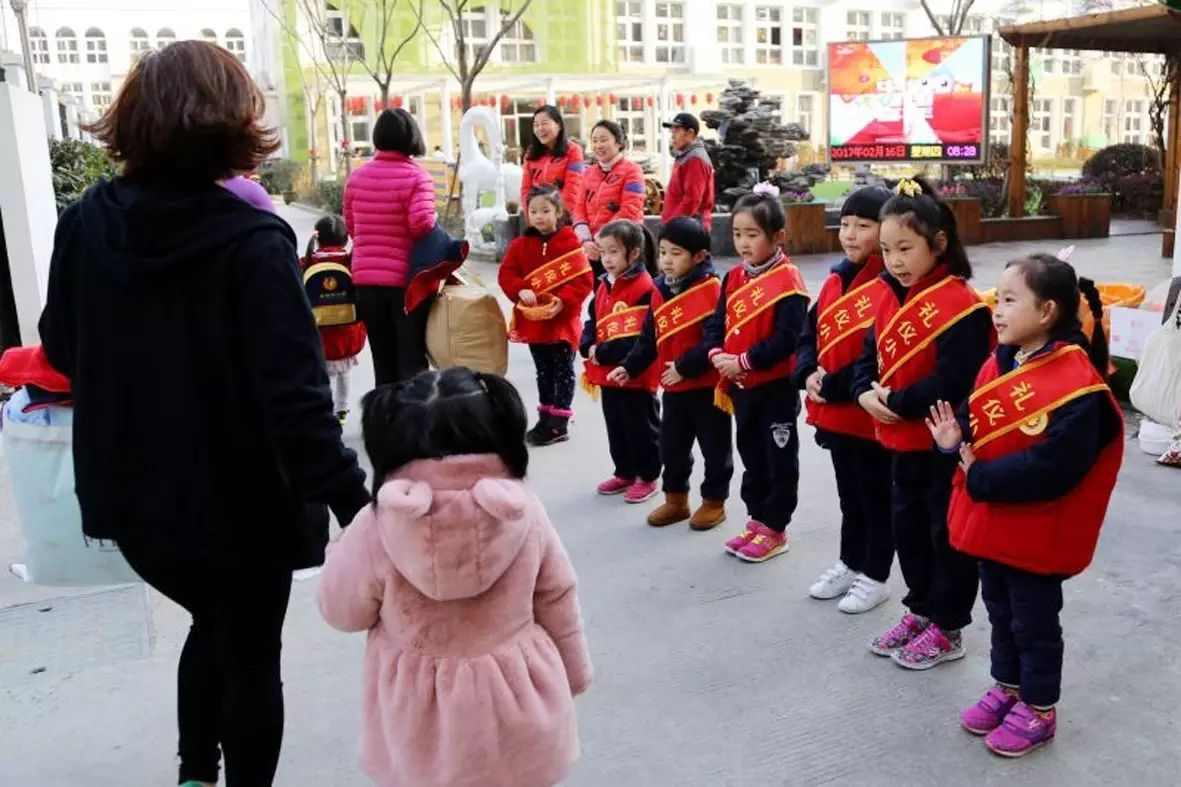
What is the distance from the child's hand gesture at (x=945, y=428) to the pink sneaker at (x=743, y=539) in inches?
51.4

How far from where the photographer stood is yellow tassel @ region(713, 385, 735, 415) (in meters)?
3.99

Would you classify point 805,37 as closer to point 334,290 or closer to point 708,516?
point 334,290

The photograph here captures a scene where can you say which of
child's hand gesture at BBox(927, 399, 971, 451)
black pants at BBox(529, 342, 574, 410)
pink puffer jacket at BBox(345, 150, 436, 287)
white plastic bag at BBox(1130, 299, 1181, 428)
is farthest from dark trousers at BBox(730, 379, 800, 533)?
pink puffer jacket at BBox(345, 150, 436, 287)

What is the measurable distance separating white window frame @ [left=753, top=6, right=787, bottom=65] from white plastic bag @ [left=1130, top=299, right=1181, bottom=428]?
32718mm

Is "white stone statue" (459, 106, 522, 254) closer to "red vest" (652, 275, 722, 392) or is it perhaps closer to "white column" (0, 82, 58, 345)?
"white column" (0, 82, 58, 345)

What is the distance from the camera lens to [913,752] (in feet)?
8.79

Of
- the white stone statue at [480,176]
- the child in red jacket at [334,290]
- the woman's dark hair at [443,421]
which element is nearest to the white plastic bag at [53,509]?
the woman's dark hair at [443,421]

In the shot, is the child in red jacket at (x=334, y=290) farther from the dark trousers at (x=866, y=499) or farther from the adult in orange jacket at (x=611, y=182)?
the dark trousers at (x=866, y=499)

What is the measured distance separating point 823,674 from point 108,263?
2167mm

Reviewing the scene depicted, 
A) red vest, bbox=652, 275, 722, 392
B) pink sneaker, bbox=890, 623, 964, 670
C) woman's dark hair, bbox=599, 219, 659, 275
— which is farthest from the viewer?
woman's dark hair, bbox=599, 219, 659, 275

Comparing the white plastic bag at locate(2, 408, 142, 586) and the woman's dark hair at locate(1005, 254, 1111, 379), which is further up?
the woman's dark hair at locate(1005, 254, 1111, 379)

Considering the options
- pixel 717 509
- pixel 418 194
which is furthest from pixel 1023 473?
pixel 418 194

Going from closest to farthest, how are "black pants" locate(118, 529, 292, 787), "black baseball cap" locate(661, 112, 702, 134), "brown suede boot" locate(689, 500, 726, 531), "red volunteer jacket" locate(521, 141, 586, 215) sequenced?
1. "black pants" locate(118, 529, 292, 787)
2. "brown suede boot" locate(689, 500, 726, 531)
3. "red volunteer jacket" locate(521, 141, 586, 215)
4. "black baseball cap" locate(661, 112, 702, 134)

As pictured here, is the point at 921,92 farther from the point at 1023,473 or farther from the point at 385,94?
the point at 1023,473
